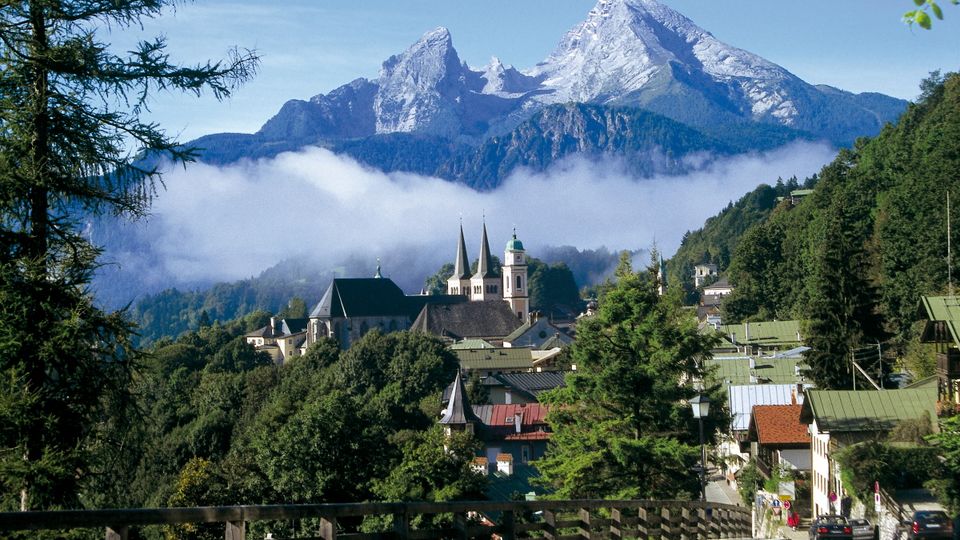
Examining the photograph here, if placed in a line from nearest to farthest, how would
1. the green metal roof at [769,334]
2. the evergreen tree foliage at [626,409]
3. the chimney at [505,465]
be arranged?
1. the evergreen tree foliage at [626,409]
2. the chimney at [505,465]
3. the green metal roof at [769,334]

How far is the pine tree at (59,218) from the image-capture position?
12219 millimetres

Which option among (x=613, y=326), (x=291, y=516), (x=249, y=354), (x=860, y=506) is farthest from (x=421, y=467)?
(x=249, y=354)

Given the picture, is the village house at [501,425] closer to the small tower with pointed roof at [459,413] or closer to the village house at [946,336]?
the small tower with pointed roof at [459,413]

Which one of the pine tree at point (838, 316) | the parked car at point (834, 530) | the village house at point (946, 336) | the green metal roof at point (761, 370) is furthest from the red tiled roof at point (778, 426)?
the parked car at point (834, 530)

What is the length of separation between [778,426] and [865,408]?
636cm

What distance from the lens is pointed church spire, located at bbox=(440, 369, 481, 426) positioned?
8650 centimetres

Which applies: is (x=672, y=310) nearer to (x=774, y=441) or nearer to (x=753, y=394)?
(x=774, y=441)

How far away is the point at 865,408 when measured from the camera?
45125 millimetres

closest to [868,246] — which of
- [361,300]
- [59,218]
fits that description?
[59,218]

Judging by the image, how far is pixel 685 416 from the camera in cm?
3644

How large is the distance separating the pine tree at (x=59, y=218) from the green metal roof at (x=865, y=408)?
34.2 metres

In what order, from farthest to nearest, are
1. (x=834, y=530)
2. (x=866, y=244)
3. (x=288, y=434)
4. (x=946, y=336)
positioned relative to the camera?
(x=866, y=244) < (x=288, y=434) < (x=946, y=336) < (x=834, y=530)

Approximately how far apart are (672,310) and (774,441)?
7.94 m

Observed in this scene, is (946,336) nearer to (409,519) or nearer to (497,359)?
(409,519)
